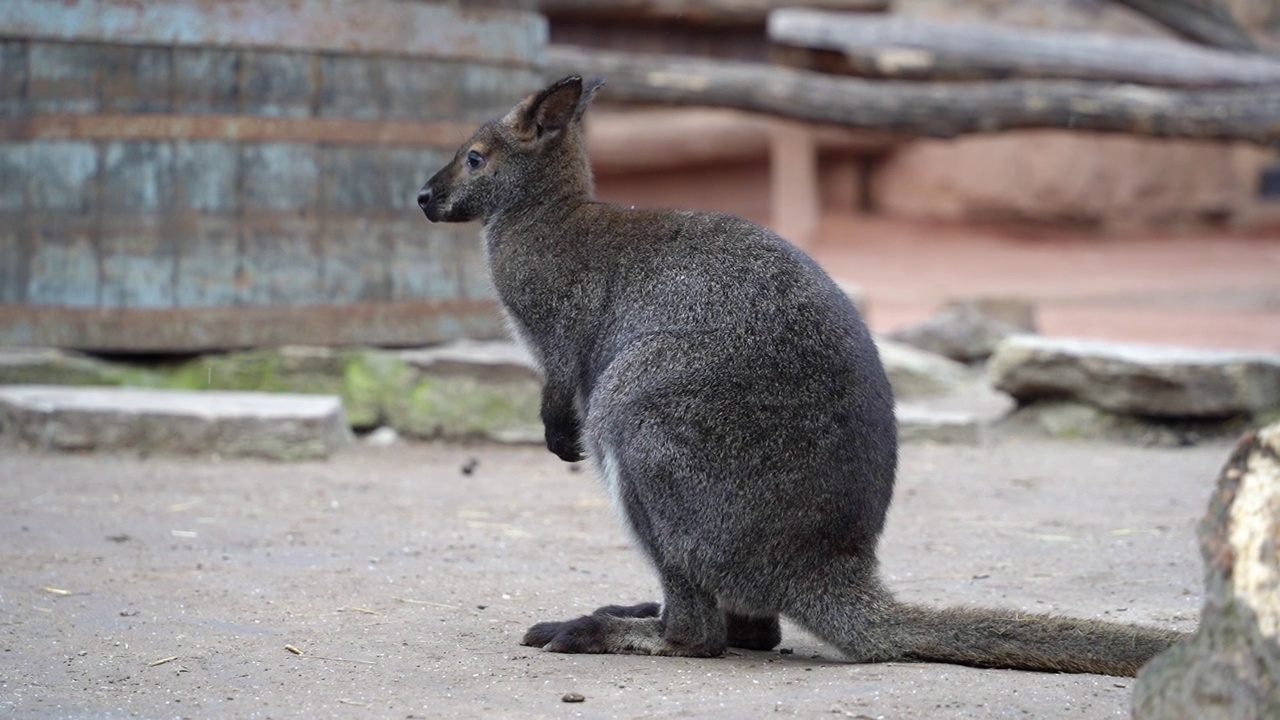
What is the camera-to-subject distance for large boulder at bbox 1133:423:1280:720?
8.30 ft

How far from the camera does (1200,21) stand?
10938 millimetres

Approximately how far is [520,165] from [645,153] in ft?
37.6

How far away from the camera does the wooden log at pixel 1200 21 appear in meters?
10.9

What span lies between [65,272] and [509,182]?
3.50 metres

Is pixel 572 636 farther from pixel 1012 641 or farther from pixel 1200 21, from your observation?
pixel 1200 21

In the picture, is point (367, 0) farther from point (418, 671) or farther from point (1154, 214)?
point (1154, 214)

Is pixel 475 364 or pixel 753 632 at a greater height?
pixel 753 632

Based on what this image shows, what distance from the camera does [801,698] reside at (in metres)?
3.42

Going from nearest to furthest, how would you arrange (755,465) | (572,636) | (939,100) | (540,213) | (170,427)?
Result: (755,465)
(572,636)
(540,213)
(170,427)
(939,100)

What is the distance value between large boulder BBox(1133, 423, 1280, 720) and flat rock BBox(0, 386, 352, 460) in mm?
4770

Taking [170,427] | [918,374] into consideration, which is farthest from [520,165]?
[918,374]

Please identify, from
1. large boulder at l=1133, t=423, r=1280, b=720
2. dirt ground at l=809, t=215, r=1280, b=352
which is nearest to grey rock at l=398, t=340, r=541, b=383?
large boulder at l=1133, t=423, r=1280, b=720

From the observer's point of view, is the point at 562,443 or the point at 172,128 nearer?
the point at 562,443

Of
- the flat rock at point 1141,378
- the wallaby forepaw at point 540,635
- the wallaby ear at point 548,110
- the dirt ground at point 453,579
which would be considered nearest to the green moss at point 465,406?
the dirt ground at point 453,579
